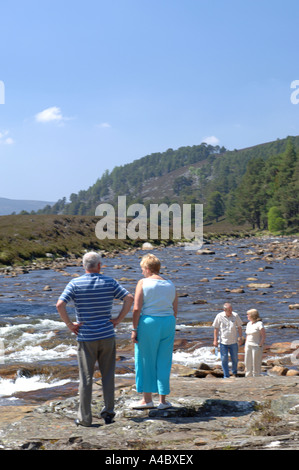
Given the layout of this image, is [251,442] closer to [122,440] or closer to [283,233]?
[122,440]

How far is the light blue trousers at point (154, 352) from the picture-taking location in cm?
700

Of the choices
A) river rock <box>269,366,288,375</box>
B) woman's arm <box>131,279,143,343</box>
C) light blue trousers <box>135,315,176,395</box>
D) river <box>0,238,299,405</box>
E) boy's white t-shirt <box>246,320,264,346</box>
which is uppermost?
woman's arm <box>131,279,143,343</box>

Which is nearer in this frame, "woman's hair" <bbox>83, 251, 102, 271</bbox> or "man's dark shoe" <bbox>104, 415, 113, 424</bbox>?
"woman's hair" <bbox>83, 251, 102, 271</bbox>

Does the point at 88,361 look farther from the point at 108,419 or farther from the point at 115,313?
the point at 115,313

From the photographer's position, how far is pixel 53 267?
4350cm

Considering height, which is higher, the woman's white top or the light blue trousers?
the woman's white top

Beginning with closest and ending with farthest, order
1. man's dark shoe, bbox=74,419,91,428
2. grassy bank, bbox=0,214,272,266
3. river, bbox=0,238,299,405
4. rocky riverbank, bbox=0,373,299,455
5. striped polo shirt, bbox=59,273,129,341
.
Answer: rocky riverbank, bbox=0,373,299,455 < striped polo shirt, bbox=59,273,129,341 < man's dark shoe, bbox=74,419,91,428 < river, bbox=0,238,299,405 < grassy bank, bbox=0,214,272,266

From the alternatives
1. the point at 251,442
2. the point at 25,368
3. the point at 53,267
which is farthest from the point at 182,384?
the point at 53,267

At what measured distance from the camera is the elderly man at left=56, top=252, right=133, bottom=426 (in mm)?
6676

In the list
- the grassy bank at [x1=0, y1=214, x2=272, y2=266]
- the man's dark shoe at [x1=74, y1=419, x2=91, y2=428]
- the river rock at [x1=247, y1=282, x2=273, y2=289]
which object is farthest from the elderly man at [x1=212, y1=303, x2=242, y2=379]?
the grassy bank at [x1=0, y1=214, x2=272, y2=266]

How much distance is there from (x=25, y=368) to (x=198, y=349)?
5508mm

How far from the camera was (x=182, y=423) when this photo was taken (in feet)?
22.3

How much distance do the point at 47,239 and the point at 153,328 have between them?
53.0 metres

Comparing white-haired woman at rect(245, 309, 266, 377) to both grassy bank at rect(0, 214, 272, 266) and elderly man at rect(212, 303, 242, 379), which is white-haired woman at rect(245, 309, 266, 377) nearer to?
elderly man at rect(212, 303, 242, 379)
